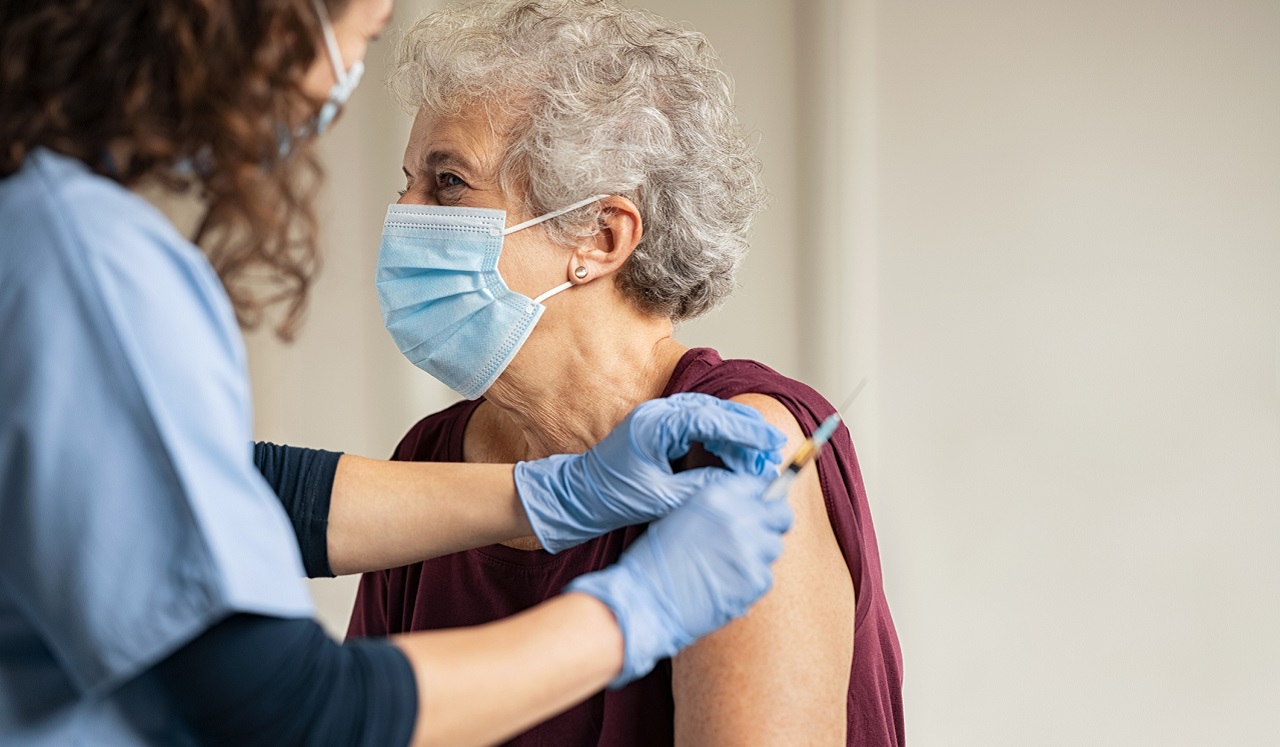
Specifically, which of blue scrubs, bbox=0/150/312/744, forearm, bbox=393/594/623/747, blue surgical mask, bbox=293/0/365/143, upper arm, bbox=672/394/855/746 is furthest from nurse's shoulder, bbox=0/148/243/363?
upper arm, bbox=672/394/855/746

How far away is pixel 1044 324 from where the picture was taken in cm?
237

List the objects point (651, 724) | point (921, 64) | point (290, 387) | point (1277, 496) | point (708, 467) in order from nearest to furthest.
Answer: point (708, 467) < point (651, 724) < point (1277, 496) < point (921, 64) < point (290, 387)

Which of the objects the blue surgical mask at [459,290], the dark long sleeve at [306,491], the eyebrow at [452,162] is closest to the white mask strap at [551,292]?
the blue surgical mask at [459,290]

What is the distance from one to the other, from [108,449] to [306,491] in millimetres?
622

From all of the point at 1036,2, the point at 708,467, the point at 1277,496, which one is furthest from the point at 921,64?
the point at 708,467

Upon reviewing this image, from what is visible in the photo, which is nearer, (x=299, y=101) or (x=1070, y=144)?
(x=299, y=101)

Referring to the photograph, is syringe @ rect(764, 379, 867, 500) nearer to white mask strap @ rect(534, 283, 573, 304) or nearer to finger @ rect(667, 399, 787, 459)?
finger @ rect(667, 399, 787, 459)

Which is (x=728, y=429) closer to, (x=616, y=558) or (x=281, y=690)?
(x=616, y=558)

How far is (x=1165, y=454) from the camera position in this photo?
2.30 metres

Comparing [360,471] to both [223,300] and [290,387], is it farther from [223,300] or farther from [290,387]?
[290,387]

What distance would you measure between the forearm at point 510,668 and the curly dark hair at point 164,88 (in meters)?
0.35

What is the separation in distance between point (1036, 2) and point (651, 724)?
1715 millimetres

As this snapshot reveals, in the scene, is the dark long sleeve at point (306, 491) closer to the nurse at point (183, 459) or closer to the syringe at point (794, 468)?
the nurse at point (183, 459)

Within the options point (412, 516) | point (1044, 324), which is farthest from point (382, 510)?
point (1044, 324)
